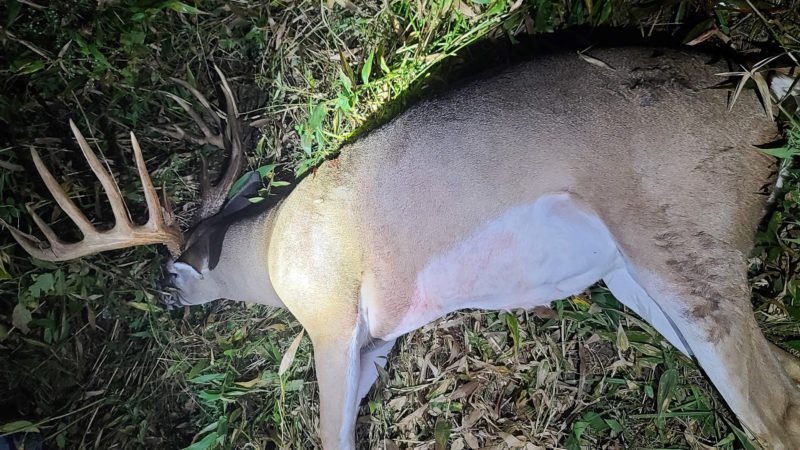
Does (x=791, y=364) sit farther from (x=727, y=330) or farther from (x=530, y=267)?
(x=530, y=267)

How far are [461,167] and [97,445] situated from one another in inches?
138

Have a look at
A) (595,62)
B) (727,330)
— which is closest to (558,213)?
(595,62)

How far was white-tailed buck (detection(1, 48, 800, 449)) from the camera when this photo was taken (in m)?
2.44

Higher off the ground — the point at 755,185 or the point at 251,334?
the point at 755,185

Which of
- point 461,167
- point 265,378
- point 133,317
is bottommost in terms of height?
point 265,378

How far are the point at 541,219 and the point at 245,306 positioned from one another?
2500 mm

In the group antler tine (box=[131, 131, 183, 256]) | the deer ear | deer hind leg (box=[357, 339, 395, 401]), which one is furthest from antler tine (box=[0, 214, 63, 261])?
deer hind leg (box=[357, 339, 395, 401])

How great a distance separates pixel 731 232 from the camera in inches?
95.0

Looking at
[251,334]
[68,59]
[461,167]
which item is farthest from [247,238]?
[68,59]

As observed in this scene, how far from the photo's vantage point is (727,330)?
8.00 feet

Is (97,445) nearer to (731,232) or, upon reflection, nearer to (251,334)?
(251,334)

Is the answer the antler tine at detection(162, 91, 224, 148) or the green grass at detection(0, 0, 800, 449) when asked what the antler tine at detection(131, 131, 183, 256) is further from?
the green grass at detection(0, 0, 800, 449)

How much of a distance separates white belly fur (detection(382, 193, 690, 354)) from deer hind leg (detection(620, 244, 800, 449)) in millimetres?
274

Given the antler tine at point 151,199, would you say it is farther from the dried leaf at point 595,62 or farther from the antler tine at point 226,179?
the dried leaf at point 595,62
